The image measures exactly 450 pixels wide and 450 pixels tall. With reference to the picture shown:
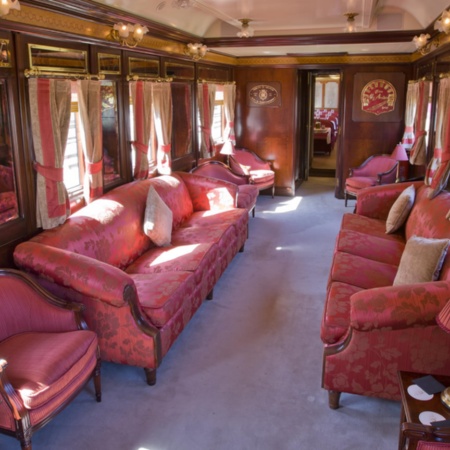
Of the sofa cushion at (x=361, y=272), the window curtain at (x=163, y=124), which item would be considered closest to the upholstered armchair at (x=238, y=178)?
the window curtain at (x=163, y=124)

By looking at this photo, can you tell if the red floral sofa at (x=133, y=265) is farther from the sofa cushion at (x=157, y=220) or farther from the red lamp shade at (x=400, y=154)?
the red lamp shade at (x=400, y=154)

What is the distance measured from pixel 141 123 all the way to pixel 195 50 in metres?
1.74

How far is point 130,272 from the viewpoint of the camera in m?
4.06

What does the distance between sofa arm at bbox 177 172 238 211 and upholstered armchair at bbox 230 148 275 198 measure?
2.17m

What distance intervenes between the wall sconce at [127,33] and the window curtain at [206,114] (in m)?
2.17

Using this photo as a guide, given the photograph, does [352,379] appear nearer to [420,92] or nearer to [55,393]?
[55,393]

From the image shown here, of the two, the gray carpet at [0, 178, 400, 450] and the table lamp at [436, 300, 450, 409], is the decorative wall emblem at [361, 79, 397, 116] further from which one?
the table lamp at [436, 300, 450, 409]

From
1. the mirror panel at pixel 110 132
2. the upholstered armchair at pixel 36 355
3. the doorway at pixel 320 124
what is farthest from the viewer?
the doorway at pixel 320 124

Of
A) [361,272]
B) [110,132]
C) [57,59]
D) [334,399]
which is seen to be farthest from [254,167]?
[334,399]

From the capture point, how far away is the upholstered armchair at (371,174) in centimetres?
762

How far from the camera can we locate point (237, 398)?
3143 millimetres

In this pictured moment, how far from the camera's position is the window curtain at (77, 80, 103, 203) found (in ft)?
13.3

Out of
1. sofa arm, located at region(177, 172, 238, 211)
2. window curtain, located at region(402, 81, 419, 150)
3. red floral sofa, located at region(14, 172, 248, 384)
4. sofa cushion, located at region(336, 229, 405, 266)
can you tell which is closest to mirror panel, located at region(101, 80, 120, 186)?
red floral sofa, located at region(14, 172, 248, 384)

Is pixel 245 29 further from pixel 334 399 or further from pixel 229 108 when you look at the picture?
pixel 334 399
